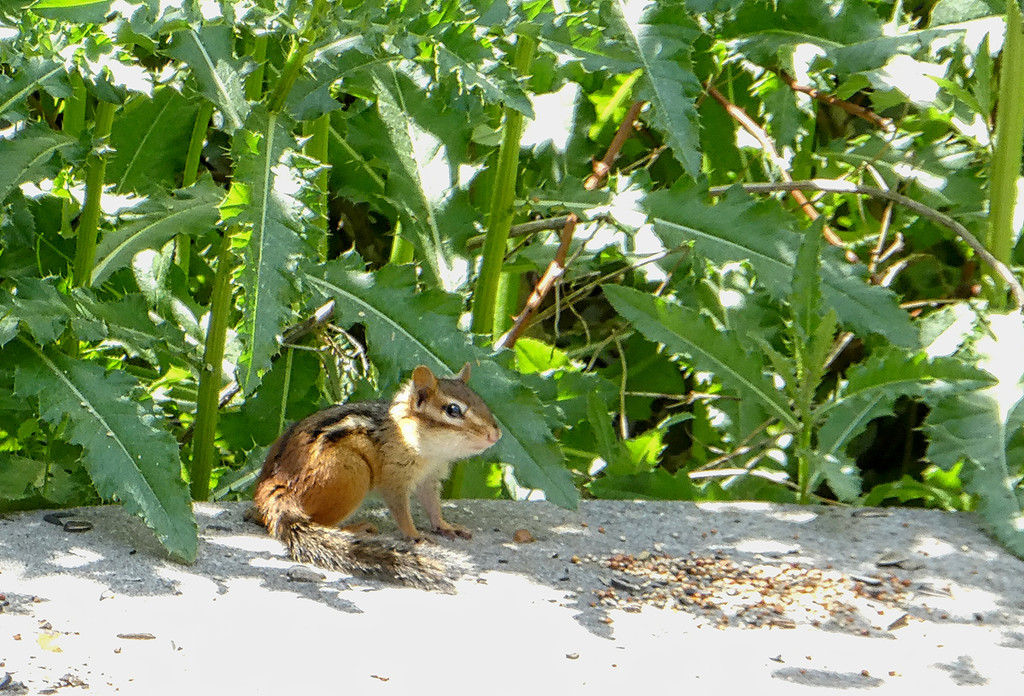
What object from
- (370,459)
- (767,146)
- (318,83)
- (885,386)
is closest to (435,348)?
(370,459)

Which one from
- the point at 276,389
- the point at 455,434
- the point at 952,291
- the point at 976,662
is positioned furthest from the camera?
the point at 952,291

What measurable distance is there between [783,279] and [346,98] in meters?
2.88

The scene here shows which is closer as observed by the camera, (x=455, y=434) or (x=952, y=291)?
(x=455, y=434)

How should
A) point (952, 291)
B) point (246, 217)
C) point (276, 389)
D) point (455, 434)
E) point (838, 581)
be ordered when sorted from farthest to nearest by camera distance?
point (952, 291) < point (276, 389) < point (455, 434) < point (838, 581) < point (246, 217)

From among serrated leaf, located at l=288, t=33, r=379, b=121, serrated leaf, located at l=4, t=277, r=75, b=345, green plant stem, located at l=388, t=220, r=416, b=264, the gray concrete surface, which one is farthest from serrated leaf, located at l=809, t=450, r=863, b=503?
serrated leaf, located at l=4, t=277, r=75, b=345

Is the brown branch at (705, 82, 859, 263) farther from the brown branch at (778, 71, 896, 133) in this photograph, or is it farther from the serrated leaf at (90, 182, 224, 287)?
the serrated leaf at (90, 182, 224, 287)

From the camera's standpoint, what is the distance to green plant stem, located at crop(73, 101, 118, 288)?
354cm

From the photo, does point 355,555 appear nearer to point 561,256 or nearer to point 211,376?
point 211,376

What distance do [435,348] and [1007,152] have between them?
1.96 metres

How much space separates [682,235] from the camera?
149 inches

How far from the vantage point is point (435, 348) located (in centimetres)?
347

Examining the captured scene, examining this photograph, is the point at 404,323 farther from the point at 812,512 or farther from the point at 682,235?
the point at 812,512

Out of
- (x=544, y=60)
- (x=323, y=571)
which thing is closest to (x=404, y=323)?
(x=323, y=571)

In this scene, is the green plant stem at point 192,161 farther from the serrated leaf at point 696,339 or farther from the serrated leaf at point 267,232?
the serrated leaf at point 696,339
